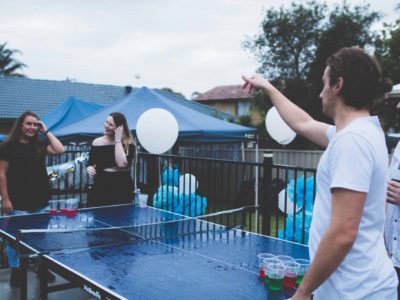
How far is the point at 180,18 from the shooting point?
44.9 ft

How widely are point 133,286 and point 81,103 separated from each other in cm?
1078

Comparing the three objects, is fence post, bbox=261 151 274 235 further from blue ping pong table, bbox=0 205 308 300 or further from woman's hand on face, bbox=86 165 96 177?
woman's hand on face, bbox=86 165 96 177

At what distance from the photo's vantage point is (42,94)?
26938 mm

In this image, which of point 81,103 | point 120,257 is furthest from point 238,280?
point 81,103

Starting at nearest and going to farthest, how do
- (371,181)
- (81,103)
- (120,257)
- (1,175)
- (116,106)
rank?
(371,181) < (120,257) < (1,175) < (116,106) < (81,103)

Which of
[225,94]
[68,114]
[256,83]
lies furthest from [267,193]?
[225,94]

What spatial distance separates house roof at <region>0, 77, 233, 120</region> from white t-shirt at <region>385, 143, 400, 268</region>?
72.2 feet

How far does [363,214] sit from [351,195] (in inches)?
6.8

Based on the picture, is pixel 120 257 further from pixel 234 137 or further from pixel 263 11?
pixel 263 11

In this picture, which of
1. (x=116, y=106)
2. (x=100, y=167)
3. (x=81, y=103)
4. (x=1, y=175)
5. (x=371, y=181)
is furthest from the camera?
(x=81, y=103)

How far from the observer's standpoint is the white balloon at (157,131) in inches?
281

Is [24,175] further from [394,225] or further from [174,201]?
[394,225]

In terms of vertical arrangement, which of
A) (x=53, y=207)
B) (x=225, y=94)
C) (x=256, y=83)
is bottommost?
(x=53, y=207)

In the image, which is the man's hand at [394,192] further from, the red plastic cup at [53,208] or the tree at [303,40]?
the tree at [303,40]
